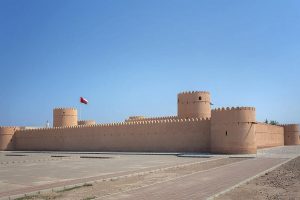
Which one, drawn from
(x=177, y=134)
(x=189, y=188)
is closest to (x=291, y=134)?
(x=177, y=134)

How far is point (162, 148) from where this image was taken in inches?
943

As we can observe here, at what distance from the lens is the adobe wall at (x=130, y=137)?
897 inches

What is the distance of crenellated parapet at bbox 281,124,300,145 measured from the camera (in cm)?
3634

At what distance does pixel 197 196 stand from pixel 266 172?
4.59 meters

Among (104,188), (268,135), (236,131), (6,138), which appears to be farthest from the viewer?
(6,138)

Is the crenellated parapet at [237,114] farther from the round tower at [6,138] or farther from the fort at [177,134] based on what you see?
the round tower at [6,138]

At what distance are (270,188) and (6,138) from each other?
100 ft

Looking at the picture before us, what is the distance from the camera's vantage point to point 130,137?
25734 millimetres

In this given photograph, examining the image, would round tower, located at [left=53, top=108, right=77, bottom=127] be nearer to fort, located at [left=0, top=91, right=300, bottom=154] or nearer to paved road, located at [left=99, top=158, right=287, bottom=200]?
fort, located at [left=0, top=91, right=300, bottom=154]

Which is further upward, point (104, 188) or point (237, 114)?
point (237, 114)

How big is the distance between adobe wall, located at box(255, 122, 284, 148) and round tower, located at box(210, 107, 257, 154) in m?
4.60

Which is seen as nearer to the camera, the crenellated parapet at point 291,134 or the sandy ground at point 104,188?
the sandy ground at point 104,188

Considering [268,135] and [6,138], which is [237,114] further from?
[6,138]

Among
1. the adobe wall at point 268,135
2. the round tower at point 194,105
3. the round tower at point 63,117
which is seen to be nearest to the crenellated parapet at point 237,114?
the adobe wall at point 268,135
